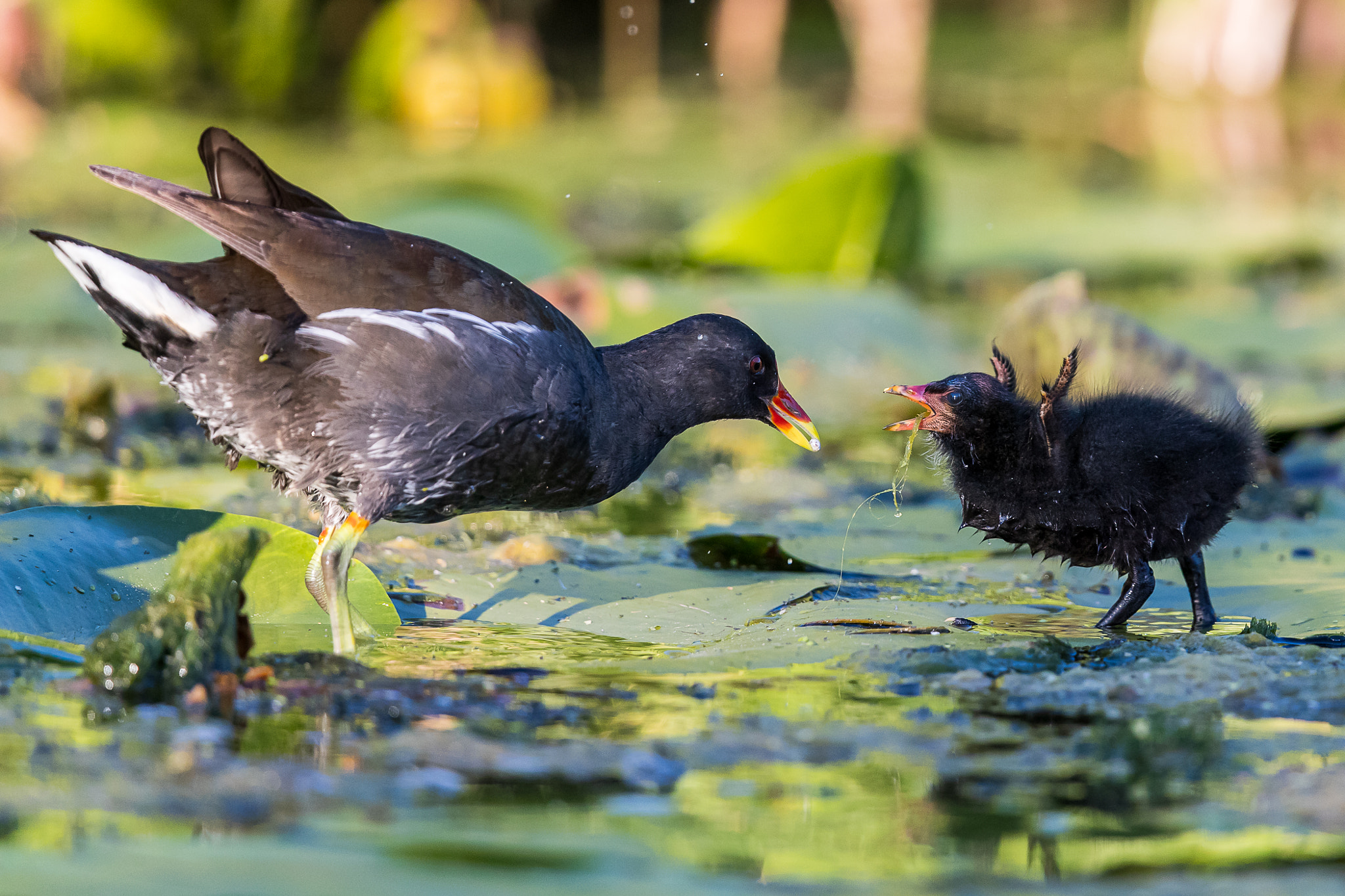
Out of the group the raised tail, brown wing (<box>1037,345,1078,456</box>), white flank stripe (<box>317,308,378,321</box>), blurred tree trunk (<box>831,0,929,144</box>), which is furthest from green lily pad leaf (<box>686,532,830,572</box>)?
blurred tree trunk (<box>831,0,929,144</box>)

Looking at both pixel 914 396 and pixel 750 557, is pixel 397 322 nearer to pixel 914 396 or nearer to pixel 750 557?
pixel 750 557

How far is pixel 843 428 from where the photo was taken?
5.49 metres

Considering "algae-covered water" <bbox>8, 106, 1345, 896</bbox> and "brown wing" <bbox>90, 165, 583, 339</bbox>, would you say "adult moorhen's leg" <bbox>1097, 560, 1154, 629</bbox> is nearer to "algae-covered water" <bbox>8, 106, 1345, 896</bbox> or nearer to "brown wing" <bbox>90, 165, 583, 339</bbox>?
"algae-covered water" <bbox>8, 106, 1345, 896</bbox>

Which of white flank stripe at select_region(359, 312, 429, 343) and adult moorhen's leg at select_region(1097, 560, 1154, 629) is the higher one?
white flank stripe at select_region(359, 312, 429, 343)

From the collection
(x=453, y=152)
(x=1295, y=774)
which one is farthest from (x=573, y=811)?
(x=453, y=152)

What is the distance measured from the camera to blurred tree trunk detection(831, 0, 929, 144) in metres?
13.1

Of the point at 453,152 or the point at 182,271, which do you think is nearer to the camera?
the point at 182,271

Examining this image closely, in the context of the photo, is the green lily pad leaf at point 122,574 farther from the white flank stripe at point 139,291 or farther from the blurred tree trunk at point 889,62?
the blurred tree trunk at point 889,62

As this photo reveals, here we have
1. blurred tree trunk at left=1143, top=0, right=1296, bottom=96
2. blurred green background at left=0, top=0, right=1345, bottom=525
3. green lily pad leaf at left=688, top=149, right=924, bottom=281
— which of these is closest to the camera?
blurred green background at left=0, top=0, right=1345, bottom=525

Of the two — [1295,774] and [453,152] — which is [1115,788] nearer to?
[1295,774]

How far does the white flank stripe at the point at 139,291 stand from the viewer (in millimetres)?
3244

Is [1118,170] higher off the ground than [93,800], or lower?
higher

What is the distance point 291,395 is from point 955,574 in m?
1.60

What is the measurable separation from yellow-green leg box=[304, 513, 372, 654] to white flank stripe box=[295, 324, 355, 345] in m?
0.36
